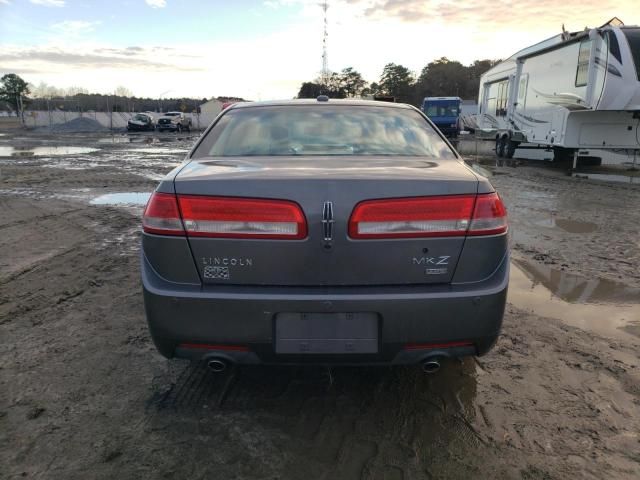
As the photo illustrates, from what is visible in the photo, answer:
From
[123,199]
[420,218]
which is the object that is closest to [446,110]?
[123,199]

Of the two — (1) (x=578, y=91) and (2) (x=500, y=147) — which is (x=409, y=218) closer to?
(1) (x=578, y=91)

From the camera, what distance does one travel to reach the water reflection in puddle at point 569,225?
709 centimetres

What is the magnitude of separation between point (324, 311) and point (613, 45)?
40.6ft

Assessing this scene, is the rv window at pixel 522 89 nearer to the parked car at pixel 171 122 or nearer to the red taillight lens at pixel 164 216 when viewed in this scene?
the red taillight lens at pixel 164 216

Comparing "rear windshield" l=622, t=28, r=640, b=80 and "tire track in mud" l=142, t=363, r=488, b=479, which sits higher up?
"rear windshield" l=622, t=28, r=640, b=80

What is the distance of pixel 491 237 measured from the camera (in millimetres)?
2396

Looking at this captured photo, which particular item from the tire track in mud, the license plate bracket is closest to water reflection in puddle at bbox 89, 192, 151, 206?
the tire track in mud

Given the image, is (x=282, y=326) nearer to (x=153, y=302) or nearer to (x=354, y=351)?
(x=354, y=351)

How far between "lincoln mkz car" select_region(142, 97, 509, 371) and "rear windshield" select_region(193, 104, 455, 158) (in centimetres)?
67

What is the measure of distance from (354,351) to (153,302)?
1.00m

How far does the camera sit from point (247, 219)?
7.51 feet

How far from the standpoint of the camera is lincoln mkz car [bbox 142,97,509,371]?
90.0 inches

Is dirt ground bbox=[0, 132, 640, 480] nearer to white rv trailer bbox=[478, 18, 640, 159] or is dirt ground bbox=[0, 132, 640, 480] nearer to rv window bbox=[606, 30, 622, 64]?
white rv trailer bbox=[478, 18, 640, 159]

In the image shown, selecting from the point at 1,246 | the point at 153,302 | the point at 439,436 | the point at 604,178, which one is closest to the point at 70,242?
the point at 1,246
